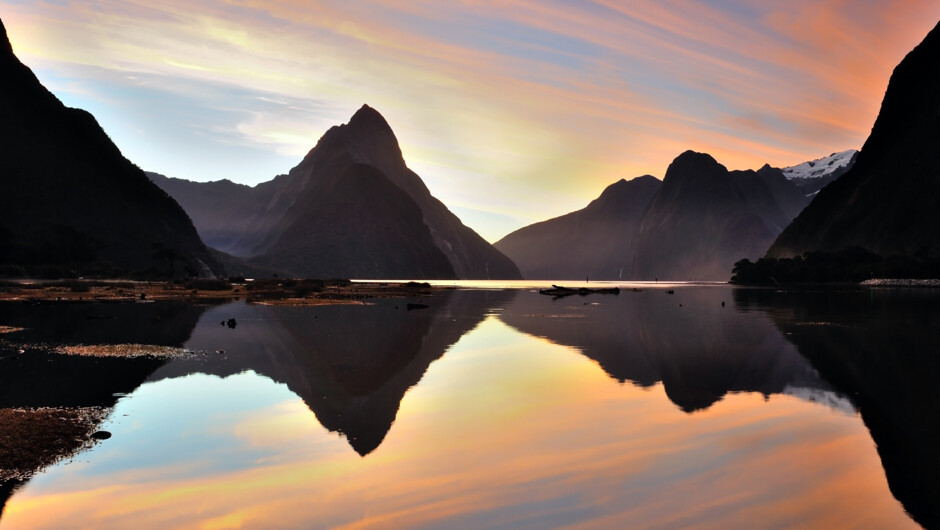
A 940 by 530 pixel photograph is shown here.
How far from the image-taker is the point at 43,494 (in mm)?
13930

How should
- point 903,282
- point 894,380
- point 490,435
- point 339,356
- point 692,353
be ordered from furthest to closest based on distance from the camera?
1. point 903,282
2. point 692,353
3. point 339,356
4. point 894,380
5. point 490,435

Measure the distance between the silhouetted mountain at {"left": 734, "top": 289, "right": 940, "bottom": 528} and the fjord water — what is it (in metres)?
0.12

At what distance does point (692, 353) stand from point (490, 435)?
23963 mm

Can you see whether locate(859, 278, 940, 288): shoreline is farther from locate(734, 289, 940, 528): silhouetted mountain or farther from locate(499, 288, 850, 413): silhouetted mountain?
locate(499, 288, 850, 413): silhouetted mountain

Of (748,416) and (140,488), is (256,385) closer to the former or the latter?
(140,488)

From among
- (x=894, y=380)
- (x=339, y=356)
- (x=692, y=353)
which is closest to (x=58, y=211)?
(x=339, y=356)

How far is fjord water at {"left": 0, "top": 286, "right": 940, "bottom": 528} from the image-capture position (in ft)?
43.7

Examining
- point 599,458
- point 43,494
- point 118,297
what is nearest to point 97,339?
point 43,494

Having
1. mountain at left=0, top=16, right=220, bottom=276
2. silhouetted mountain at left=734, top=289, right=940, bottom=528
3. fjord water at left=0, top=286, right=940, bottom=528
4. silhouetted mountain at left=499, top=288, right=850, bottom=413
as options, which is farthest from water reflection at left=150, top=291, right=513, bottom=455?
mountain at left=0, top=16, right=220, bottom=276

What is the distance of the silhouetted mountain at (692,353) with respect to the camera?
2797cm

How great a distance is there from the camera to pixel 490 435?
19.6 meters

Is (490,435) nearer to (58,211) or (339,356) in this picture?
(339,356)

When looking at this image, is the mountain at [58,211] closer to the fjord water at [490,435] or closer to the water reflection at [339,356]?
the water reflection at [339,356]

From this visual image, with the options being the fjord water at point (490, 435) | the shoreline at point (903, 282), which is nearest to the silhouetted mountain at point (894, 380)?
the fjord water at point (490, 435)
